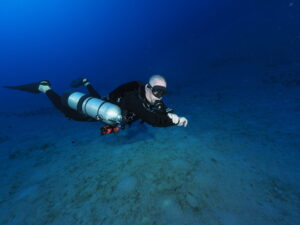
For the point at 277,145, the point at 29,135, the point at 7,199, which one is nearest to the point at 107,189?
the point at 7,199

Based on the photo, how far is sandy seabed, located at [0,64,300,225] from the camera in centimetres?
275

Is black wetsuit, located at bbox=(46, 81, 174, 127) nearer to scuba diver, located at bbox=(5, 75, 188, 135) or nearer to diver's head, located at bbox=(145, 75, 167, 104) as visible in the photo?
scuba diver, located at bbox=(5, 75, 188, 135)

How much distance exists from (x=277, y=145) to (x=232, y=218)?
8.63ft

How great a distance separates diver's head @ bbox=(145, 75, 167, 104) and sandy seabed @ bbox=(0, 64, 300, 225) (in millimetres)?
1650

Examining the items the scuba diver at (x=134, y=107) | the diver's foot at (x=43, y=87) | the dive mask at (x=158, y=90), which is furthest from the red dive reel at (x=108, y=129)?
the diver's foot at (x=43, y=87)

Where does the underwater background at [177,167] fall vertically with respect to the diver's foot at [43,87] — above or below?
below

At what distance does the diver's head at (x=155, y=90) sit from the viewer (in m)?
3.42

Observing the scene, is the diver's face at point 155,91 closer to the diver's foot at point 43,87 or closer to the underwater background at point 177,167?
the underwater background at point 177,167

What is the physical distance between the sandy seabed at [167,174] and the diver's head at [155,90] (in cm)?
165

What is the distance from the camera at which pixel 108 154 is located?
4.78m

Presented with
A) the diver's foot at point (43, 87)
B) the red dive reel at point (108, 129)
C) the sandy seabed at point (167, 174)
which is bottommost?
the sandy seabed at point (167, 174)

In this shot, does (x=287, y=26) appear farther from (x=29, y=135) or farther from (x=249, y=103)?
(x=29, y=135)

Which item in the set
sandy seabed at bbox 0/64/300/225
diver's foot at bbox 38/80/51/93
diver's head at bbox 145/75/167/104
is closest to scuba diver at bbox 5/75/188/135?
diver's head at bbox 145/75/167/104

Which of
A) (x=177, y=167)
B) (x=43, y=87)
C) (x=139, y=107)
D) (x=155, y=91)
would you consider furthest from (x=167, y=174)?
(x=43, y=87)
